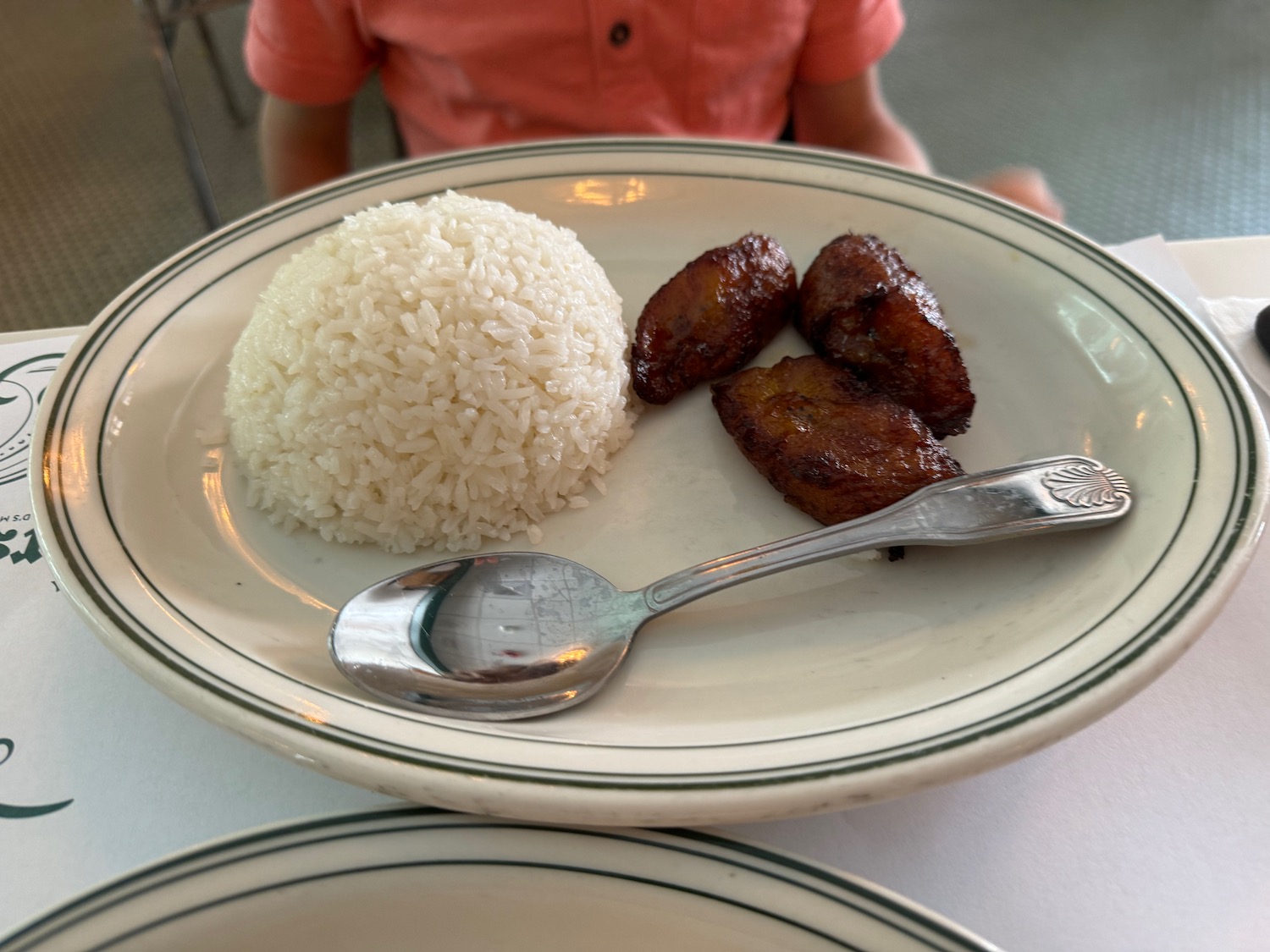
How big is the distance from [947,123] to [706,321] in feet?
9.29

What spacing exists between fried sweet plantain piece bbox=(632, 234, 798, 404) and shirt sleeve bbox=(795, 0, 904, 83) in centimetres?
63

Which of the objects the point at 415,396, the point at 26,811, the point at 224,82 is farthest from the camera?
the point at 224,82

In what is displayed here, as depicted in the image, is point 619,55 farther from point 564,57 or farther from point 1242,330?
point 1242,330

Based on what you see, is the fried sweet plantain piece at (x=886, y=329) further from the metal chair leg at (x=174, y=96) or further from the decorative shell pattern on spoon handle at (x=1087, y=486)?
the metal chair leg at (x=174, y=96)

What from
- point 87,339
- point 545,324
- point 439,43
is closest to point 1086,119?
point 439,43

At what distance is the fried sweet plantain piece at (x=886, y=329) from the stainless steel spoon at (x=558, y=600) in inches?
6.7

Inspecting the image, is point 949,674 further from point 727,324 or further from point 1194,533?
point 727,324

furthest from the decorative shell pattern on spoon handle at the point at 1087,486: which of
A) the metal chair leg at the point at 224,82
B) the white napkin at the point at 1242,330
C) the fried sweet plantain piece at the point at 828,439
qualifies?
the metal chair leg at the point at 224,82

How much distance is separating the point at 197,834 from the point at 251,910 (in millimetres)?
147

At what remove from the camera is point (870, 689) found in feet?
2.55

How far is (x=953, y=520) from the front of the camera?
842 millimetres

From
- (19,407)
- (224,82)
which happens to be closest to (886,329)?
(19,407)

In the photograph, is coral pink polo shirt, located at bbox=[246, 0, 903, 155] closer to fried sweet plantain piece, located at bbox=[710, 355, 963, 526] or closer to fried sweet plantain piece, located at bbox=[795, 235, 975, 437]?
fried sweet plantain piece, located at bbox=[795, 235, 975, 437]

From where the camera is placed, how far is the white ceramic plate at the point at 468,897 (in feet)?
1.88
